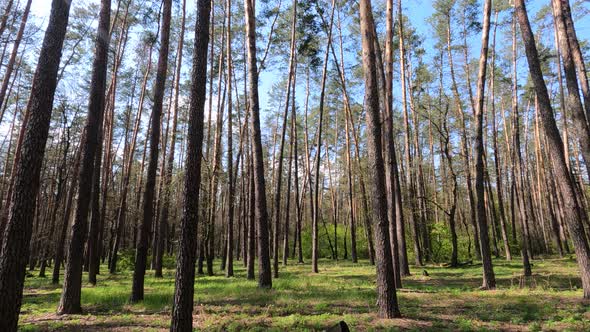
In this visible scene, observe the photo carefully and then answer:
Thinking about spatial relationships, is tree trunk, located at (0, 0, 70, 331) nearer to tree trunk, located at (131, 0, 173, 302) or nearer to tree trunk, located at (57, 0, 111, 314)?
tree trunk, located at (57, 0, 111, 314)

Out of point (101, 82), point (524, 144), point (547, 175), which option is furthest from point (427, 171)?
point (101, 82)

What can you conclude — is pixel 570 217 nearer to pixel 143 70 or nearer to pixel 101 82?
pixel 101 82

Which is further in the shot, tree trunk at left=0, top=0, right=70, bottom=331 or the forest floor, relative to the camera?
the forest floor

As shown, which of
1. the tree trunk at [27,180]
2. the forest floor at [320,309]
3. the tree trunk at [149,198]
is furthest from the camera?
the tree trunk at [149,198]

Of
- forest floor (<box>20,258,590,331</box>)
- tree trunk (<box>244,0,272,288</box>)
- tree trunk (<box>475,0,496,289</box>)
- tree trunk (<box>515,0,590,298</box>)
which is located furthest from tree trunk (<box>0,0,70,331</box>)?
tree trunk (<box>515,0,590,298</box>)

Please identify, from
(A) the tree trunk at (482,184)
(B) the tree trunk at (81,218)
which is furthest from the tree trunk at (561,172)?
(B) the tree trunk at (81,218)

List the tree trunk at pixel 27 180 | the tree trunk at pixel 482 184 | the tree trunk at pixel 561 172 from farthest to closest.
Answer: the tree trunk at pixel 482 184
the tree trunk at pixel 561 172
the tree trunk at pixel 27 180

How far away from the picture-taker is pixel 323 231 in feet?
102

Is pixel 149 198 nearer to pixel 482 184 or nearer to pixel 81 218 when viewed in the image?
pixel 81 218

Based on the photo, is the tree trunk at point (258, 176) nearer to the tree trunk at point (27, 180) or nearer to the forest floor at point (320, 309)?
the forest floor at point (320, 309)

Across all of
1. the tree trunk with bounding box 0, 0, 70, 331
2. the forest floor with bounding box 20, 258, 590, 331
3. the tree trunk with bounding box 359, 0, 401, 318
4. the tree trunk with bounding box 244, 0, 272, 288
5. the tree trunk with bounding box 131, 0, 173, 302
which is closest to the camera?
the tree trunk with bounding box 0, 0, 70, 331

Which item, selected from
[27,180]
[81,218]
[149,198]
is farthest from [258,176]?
[27,180]

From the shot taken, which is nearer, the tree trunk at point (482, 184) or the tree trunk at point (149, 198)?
the tree trunk at point (149, 198)

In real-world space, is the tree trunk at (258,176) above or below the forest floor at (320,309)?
above
